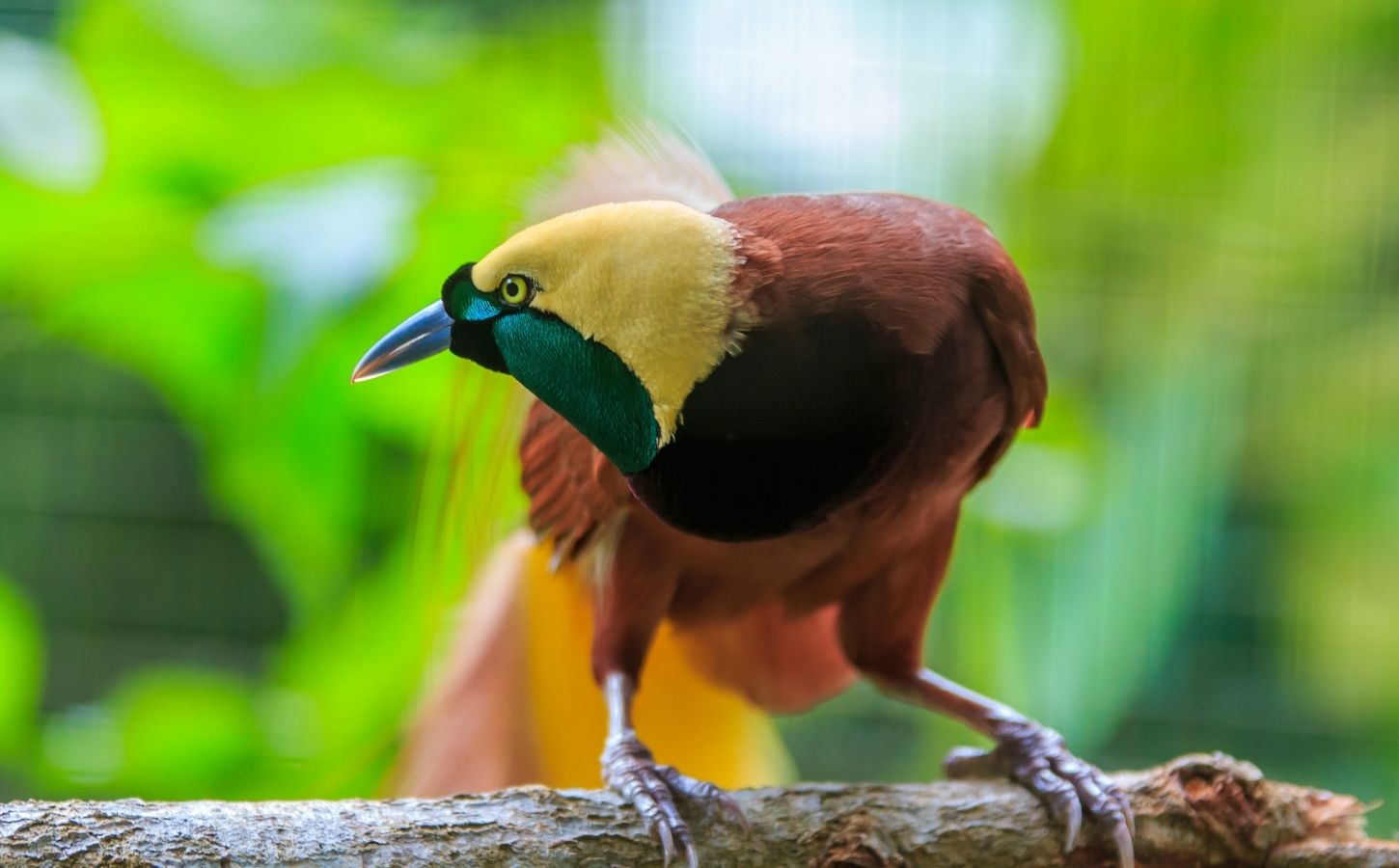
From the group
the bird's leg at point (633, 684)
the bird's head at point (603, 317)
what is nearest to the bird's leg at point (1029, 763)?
the bird's leg at point (633, 684)

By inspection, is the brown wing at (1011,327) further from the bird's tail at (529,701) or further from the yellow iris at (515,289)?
the bird's tail at (529,701)

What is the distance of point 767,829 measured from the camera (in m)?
0.85

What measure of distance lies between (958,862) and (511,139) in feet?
2.51

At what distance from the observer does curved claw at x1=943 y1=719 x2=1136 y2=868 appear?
A: 2.93 feet

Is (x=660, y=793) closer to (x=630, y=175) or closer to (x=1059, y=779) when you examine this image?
(x=1059, y=779)

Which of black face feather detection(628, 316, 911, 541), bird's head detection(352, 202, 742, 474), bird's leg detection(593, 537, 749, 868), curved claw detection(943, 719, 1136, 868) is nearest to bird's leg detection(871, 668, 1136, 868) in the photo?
curved claw detection(943, 719, 1136, 868)

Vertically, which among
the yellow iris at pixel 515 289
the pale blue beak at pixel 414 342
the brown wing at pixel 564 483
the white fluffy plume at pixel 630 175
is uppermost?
the white fluffy plume at pixel 630 175

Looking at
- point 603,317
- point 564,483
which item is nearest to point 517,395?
point 564,483

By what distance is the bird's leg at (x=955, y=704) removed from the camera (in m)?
0.90

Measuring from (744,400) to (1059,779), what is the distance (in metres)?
0.43

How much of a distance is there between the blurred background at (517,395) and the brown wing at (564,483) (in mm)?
40

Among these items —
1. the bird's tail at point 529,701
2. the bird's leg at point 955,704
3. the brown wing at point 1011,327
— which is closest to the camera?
the brown wing at point 1011,327

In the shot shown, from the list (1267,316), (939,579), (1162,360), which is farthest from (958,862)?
(1267,316)

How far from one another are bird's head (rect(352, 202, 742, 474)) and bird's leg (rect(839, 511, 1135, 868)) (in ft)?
1.16
